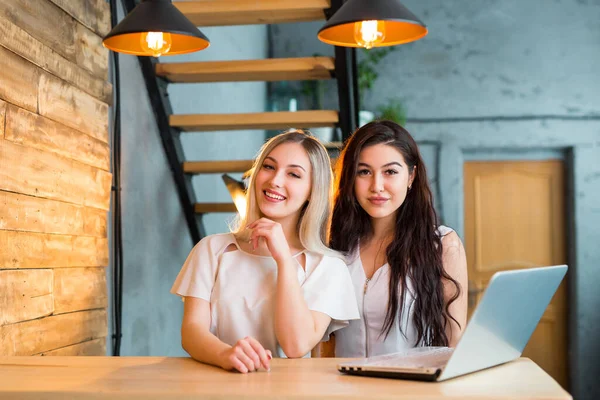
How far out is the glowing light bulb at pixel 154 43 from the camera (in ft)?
7.47

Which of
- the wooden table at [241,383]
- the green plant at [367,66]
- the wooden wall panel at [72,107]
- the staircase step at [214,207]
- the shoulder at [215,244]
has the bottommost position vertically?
the wooden table at [241,383]

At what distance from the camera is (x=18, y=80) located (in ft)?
6.57

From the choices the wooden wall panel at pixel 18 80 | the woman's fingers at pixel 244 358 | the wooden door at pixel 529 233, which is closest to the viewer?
the woman's fingers at pixel 244 358

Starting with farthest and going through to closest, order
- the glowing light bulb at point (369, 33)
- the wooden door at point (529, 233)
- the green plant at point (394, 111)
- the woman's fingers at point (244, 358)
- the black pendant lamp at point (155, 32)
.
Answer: the wooden door at point (529, 233)
the green plant at point (394, 111)
the glowing light bulb at point (369, 33)
the black pendant lamp at point (155, 32)
the woman's fingers at point (244, 358)

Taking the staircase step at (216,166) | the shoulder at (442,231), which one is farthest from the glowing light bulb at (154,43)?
the staircase step at (216,166)

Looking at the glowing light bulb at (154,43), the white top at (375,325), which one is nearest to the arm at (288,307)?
the white top at (375,325)

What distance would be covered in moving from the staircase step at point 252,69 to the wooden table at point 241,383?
1.93 m

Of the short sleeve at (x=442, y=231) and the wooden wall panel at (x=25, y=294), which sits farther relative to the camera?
the short sleeve at (x=442, y=231)

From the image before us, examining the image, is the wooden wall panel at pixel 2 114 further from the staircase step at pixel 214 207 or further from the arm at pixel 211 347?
the staircase step at pixel 214 207

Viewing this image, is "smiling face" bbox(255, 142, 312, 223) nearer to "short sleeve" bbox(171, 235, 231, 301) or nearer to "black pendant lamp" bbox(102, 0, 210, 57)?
"short sleeve" bbox(171, 235, 231, 301)

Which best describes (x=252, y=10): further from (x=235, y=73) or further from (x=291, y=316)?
(x=291, y=316)

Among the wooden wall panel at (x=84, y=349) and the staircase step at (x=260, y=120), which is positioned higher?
the staircase step at (x=260, y=120)

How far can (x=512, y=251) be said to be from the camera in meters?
5.79

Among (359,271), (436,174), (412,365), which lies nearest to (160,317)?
(359,271)
